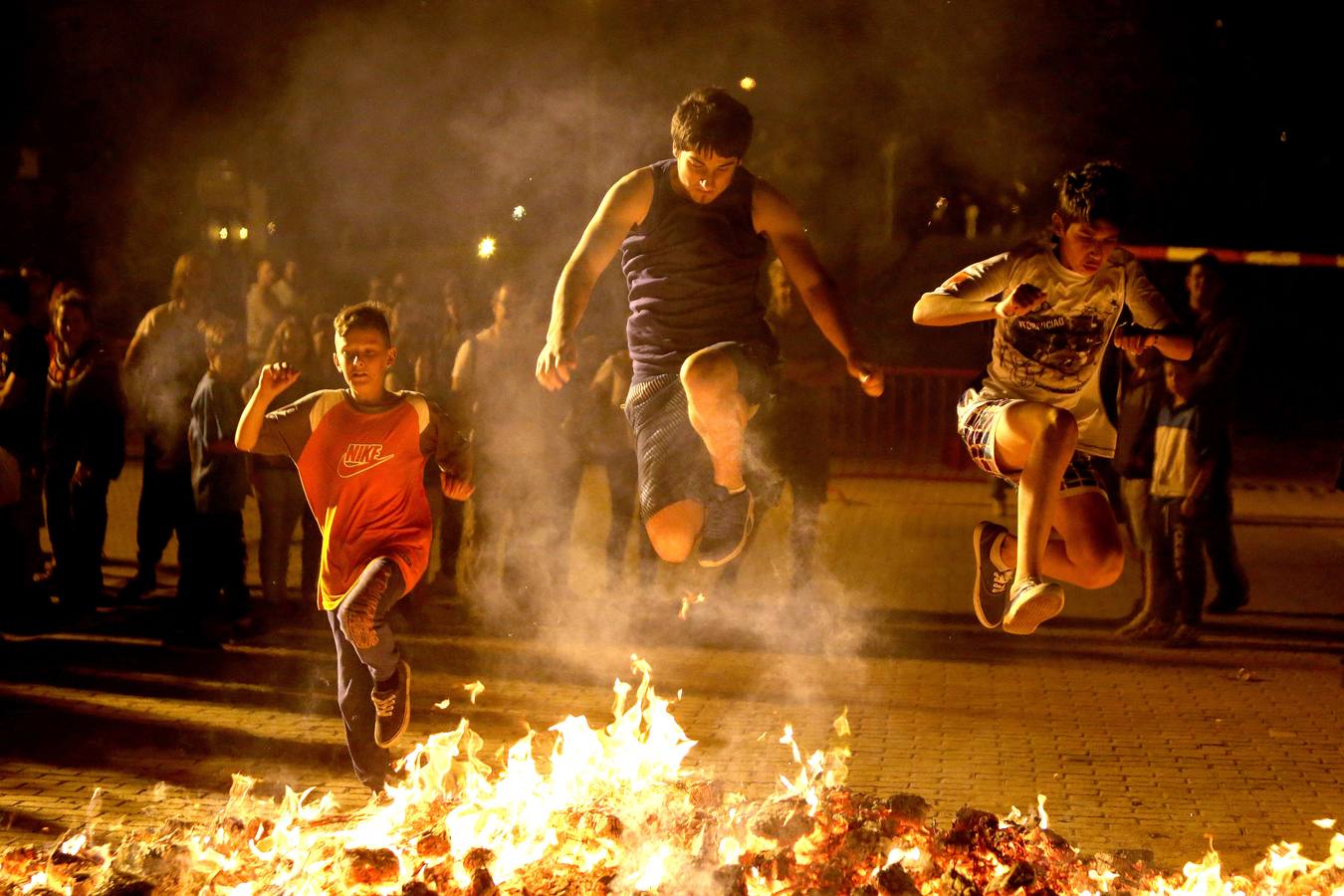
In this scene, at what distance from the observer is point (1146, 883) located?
4543 millimetres

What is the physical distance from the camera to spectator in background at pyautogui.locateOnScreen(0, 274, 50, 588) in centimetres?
807

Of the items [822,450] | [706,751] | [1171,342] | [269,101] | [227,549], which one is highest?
[269,101]

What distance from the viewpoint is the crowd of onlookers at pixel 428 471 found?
26.2 feet

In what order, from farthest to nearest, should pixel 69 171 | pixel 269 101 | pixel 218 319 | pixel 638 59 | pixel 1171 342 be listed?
pixel 69 171 → pixel 269 101 → pixel 638 59 → pixel 218 319 → pixel 1171 342

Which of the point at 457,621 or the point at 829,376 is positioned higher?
the point at 829,376

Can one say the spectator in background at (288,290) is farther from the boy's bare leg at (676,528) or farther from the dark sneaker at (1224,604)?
the boy's bare leg at (676,528)

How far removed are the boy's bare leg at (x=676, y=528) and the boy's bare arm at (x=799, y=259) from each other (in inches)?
30.7

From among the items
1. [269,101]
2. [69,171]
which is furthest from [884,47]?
[69,171]

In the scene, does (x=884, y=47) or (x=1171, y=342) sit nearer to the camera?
(x=1171, y=342)

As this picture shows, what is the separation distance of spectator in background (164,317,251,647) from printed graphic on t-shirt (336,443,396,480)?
3082 mm

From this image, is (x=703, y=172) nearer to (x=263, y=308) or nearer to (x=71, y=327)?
(x=71, y=327)

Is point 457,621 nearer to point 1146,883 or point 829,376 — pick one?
point 829,376

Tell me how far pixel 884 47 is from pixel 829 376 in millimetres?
6741

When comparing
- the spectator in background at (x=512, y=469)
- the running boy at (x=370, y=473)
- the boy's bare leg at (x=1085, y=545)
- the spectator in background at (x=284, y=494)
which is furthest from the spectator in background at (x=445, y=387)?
the boy's bare leg at (x=1085, y=545)
